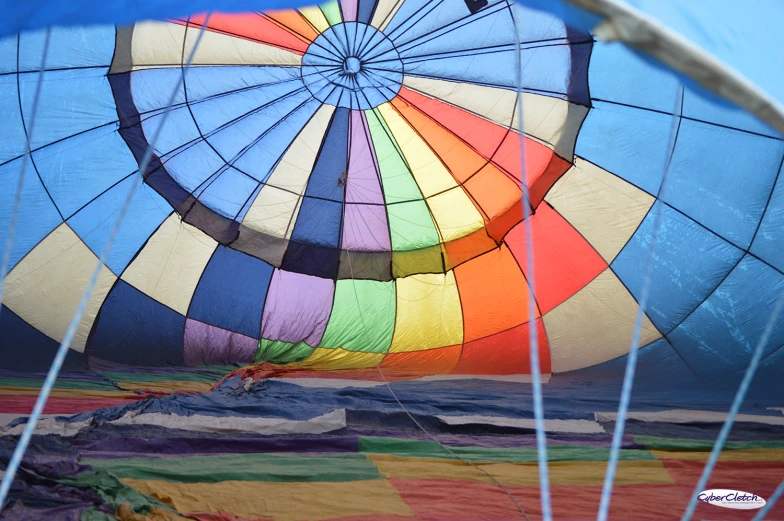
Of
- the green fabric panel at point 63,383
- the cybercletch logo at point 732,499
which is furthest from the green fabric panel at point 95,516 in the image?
the cybercletch logo at point 732,499

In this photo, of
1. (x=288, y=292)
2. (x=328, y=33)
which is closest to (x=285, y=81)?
(x=328, y=33)

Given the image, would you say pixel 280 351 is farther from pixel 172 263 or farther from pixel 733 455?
pixel 733 455

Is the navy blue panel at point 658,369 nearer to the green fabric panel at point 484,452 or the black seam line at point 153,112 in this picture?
the green fabric panel at point 484,452

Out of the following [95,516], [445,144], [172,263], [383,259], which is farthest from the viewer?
[383,259]

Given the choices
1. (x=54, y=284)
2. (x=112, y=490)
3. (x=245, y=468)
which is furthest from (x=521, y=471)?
(x=54, y=284)

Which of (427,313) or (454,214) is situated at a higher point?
(454,214)

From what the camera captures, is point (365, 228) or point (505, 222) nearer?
point (505, 222)

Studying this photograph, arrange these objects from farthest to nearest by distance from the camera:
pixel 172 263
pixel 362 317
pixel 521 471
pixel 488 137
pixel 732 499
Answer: pixel 362 317 < pixel 172 263 < pixel 488 137 < pixel 521 471 < pixel 732 499

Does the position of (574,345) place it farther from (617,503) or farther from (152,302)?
(152,302)
